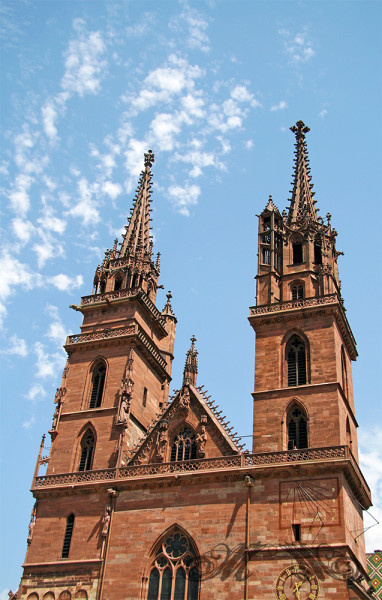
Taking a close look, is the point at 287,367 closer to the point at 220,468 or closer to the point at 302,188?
the point at 220,468

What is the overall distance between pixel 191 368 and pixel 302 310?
17.9ft

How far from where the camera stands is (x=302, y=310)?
3106 centimetres

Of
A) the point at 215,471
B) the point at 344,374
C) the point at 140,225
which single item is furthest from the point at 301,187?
the point at 215,471

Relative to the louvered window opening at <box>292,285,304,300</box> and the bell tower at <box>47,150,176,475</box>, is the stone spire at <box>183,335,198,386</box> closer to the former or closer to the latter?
the bell tower at <box>47,150,176,475</box>

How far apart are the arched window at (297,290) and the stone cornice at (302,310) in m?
1.19

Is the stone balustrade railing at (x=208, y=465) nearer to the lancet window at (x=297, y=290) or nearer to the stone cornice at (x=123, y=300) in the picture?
the lancet window at (x=297, y=290)

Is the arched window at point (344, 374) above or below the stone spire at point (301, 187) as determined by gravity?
below

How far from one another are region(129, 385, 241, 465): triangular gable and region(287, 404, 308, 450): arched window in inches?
84.3

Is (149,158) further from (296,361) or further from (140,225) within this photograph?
(296,361)

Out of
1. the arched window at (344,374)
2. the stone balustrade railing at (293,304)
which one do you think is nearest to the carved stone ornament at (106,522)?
the stone balustrade railing at (293,304)

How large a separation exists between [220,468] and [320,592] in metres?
5.92

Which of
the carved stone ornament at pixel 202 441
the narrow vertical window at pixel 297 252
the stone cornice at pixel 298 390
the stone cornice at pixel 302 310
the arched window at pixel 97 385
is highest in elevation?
the narrow vertical window at pixel 297 252

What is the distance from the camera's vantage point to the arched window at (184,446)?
29.8 meters

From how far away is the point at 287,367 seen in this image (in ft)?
99.3
